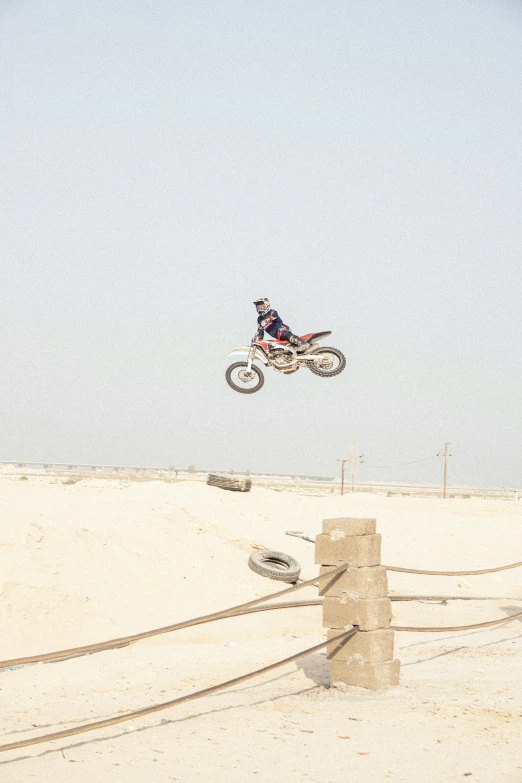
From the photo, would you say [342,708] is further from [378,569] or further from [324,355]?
[324,355]

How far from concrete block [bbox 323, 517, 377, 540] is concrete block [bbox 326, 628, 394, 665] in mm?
978

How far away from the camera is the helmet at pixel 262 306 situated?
17.5 metres


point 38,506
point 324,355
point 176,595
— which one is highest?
point 324,355

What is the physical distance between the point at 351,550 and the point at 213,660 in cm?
361

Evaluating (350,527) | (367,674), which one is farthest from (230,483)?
(367,674)

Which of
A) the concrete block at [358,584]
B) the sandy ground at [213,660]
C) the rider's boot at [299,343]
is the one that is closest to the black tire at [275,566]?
the sandy ground at [213,660]

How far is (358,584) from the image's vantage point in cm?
825

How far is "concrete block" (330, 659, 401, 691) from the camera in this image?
8.20 meters

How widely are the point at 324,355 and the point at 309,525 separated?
333 inches

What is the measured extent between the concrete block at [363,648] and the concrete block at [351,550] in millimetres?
696

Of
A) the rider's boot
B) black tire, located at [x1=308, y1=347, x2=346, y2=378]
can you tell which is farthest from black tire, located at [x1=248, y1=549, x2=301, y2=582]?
the rider's boot

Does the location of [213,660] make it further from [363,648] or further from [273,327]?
[273,327]

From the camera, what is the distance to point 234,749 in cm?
654

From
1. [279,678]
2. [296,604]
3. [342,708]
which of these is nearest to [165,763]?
[342,708]
